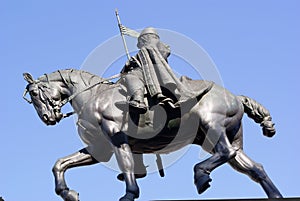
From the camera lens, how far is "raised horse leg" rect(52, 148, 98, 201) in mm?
11398

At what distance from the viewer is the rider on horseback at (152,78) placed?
38.0ft

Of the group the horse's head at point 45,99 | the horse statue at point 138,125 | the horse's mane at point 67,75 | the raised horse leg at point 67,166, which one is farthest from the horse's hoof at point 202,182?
the horse's head at point 45,99

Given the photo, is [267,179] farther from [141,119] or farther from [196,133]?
[141,119]

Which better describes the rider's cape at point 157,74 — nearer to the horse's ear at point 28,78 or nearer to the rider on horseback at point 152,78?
the rider on horseback at point 152,78

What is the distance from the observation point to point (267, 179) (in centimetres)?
1188

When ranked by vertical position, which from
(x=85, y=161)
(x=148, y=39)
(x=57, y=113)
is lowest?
(x=85, y=161)

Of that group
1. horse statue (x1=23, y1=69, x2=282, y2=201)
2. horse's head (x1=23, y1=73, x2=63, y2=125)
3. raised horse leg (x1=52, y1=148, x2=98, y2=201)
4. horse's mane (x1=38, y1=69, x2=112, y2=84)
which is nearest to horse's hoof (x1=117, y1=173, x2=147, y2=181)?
horse statue (x1=23, y1=69, x2=282, y2=201)

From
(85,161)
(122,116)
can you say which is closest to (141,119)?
(122,116)

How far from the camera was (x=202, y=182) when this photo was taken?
1124 centimetres

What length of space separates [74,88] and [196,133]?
1.99 meters

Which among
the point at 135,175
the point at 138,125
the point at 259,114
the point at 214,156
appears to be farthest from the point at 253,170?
the point at 138,125

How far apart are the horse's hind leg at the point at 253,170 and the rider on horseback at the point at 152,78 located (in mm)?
1211

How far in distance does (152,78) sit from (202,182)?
1.74 meters

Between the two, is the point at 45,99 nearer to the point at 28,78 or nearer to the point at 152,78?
the point at 28,78
